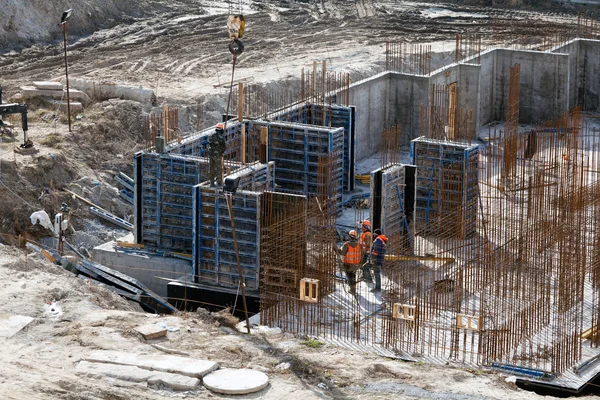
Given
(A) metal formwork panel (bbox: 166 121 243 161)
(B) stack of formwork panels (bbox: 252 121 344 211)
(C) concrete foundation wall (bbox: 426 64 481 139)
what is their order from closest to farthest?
(A) metal formwork panel (bbox: 166 121 243 161), (B) stack of formwork panels (bbox: 252 121 344 211), (C) concrete foundation wall (bbox: 426 64 481 139)

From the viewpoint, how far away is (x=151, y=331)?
18156mm

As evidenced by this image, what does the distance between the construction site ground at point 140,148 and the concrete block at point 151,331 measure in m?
0.13

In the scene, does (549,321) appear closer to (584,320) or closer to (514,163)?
(584,320)

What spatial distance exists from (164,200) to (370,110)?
943 centimetres

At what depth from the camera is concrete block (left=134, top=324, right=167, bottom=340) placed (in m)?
18.1

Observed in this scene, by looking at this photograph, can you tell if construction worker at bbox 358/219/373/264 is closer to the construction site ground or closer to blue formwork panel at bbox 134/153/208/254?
the construction site ground

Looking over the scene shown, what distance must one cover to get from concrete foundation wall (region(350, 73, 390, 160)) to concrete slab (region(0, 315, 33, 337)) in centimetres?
1351

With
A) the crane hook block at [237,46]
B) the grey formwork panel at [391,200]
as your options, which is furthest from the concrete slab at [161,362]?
the grey formwork panel at [391,200]

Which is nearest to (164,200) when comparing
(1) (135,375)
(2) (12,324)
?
(2) (12,324)

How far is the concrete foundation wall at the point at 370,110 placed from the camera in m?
30.5

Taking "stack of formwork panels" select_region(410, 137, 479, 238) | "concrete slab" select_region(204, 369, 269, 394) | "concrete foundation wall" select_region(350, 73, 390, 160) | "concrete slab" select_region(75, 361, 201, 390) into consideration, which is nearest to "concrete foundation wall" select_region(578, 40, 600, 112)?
"concrete foundation wall" select_region(350, 73, 390, 160)

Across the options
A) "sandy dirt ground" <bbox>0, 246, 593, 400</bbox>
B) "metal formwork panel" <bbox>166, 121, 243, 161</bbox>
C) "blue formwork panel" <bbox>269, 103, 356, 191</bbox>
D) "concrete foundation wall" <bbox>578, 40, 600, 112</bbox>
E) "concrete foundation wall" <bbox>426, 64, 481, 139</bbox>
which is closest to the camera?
"sandy dirt ground" <bbox>0, 246, 593, 400</bbox>

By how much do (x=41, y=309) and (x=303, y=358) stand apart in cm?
419

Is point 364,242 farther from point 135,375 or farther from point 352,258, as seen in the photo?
point 135,375
